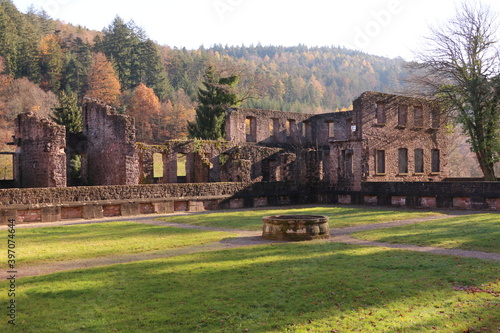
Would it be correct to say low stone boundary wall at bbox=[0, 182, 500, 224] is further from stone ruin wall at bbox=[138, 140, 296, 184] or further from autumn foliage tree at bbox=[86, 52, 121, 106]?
autumn foliage tree at bbox=[86, 52, 121, 106]

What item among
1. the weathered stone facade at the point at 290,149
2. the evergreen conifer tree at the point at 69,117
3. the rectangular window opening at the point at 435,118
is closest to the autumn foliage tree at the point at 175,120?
the evergreen conifer tree at the point at 69,117

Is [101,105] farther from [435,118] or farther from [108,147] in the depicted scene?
[435,118]

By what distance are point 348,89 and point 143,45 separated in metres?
58.1

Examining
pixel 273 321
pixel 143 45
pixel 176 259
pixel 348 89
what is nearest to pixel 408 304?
pixel 273 321

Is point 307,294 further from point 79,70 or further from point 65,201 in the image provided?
point 79,70

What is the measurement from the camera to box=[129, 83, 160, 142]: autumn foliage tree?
64500 millimetres

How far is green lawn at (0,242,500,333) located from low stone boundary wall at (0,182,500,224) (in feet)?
39.8

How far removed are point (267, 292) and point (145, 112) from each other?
60.1 metres

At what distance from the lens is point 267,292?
752 centimetres

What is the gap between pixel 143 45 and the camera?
7569 cm

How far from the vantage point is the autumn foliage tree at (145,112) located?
6450cm

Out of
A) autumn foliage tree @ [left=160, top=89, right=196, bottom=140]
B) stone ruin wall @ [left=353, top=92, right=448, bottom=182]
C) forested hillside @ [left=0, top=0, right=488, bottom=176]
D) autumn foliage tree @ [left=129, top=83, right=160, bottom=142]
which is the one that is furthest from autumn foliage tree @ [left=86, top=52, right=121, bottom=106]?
stone ruin wall @ [left=353, top=92, right=448, bottom=182]

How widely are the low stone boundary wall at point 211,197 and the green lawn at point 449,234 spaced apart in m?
5.90

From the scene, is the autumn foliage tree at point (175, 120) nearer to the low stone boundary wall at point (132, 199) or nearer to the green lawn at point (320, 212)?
the low stone boundary wall at point (132, 199)
